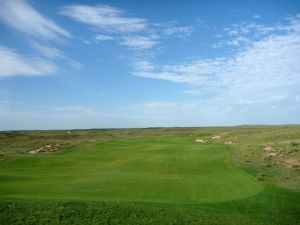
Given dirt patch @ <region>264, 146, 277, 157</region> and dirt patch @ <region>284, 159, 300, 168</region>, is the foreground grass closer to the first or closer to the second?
dirt patch @ <region>284, 159, 300, 168</region>

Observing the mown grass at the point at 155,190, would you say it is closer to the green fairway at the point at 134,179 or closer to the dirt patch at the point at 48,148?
the green fairway at the point at 134,179

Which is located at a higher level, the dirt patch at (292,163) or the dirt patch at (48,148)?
the dirt patch at (48,148)

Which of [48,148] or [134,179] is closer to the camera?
[134,179]

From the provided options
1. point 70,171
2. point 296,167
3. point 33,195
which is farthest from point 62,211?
point 296,167

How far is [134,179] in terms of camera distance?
3005 centimetres

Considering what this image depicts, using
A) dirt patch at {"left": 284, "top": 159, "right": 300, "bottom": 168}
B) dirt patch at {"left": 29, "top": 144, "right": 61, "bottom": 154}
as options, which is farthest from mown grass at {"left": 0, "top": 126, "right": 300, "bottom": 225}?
dirt patch at {"left": 29, "top": 144, "right": 61, "bottom": 154}

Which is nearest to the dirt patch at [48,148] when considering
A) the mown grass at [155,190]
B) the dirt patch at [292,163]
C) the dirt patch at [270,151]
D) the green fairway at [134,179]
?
the green fairway at [134,179]

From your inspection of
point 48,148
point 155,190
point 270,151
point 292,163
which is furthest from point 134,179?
point 48,148

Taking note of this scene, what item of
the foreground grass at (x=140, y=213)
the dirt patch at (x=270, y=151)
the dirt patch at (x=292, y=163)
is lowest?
the foreground grass at (x=140, y=213)

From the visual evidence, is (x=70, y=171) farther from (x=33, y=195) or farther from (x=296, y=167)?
(x=296, y=167)

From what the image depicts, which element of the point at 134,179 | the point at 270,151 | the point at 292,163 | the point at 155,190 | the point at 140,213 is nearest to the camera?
the point at 140,213

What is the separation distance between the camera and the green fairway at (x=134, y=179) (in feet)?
80.2

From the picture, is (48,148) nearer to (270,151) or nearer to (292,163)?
(270,151)

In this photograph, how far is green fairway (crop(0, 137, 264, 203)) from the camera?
2444cm
